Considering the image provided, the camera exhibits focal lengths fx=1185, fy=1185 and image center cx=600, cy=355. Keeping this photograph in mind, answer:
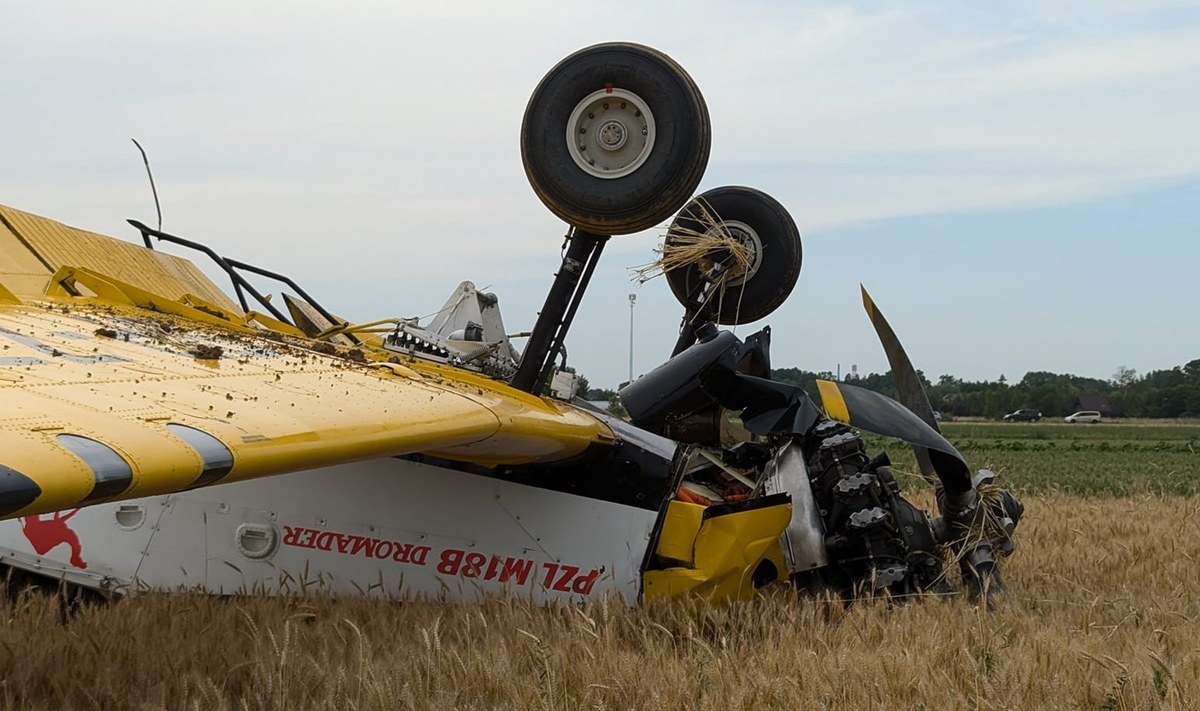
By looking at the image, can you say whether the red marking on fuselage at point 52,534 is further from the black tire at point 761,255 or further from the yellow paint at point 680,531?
the black tire at point 761,255

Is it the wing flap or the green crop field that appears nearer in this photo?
the wing flap

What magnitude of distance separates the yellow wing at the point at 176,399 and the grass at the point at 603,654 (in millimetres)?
718

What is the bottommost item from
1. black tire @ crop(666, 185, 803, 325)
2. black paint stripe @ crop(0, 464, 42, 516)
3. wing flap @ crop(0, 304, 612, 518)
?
black paint stripe @ crop(0, 464, 42, 516)

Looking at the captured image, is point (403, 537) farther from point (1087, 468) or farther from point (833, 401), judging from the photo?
point (1087, 468)

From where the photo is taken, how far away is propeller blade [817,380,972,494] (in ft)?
16.9

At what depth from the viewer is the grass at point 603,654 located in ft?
12.0

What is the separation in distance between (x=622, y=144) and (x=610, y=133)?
0.08 m

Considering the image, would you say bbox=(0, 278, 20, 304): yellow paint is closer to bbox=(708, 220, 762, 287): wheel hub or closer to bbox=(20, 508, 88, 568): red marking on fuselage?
bbox=(20, 508, 88, 568): red marking on fuselage

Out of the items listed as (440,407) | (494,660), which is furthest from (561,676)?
(440,407)

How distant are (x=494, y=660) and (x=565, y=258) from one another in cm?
263

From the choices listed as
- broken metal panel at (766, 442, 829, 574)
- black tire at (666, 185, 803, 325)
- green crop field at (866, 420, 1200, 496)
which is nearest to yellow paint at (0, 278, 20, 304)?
broken metal panel at (766, 442, 829, 574)

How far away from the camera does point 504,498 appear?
5.15 metres

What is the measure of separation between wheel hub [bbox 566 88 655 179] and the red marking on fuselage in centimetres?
282

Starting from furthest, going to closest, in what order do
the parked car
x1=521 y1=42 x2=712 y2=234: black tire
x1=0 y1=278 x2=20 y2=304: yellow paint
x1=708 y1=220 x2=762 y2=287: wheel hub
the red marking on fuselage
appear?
the parked car, x1=708 y1=220 x2=762 y2=287: wheel hub, x1=521 y1=42 x2=712 y2=234: black tire, the red marking on fuselage, x1=0 y1=278 x2=20 y2=304: yellow paint
